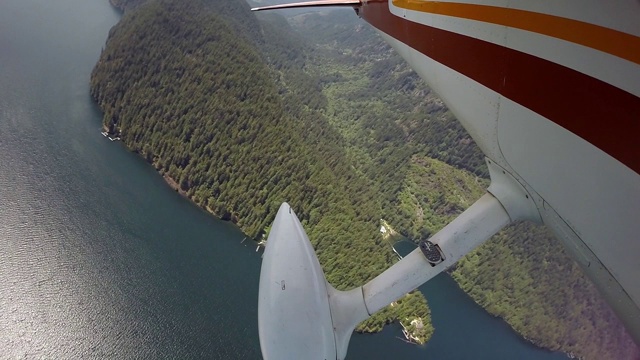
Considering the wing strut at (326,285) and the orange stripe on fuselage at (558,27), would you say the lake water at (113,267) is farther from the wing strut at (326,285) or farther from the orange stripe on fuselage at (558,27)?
the orange stripe on fuselage at (558,27)

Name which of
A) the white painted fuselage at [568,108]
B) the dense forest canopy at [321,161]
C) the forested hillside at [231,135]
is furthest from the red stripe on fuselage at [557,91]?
the forested hillside at [231,135]

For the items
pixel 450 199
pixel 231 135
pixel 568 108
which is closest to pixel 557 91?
pixel 568 108

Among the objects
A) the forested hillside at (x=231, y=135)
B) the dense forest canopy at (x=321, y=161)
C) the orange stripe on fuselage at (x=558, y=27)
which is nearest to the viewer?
the orange stripe on fuselage at (x=558, y=27)

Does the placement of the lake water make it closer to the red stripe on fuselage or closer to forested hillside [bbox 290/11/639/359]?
forested hillside [bbox 290/11/639/359]

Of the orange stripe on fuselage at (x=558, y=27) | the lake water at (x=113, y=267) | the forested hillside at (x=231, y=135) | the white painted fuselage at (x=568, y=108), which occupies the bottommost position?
→ the lake water at (x=113, y=267)

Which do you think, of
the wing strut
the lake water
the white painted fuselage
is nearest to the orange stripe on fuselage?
the white painted fuselage

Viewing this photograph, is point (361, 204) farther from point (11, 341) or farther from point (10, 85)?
point (10, 85)
